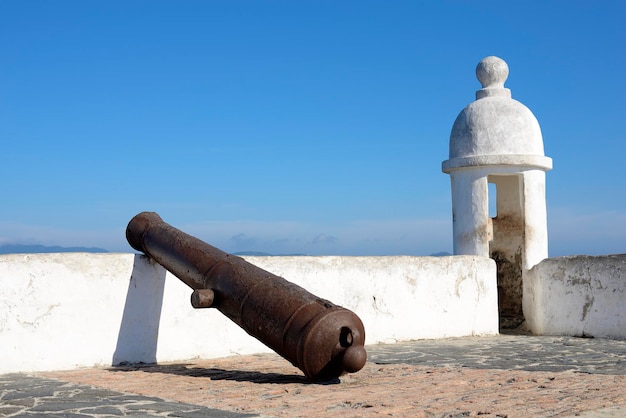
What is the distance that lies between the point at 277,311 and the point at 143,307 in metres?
2.15

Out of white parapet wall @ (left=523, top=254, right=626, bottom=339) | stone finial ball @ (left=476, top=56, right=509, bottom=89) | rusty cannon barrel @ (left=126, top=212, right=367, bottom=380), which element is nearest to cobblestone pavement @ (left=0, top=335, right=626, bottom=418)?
rusty cannon barrel @ (left=126, top=212, right=367, bottom=380)

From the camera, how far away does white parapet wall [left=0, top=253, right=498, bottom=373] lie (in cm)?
674

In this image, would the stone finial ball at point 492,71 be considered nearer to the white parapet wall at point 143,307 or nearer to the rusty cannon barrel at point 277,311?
the white parapet wall at point 143,307

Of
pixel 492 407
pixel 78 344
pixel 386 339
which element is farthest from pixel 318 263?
pixel 492 407

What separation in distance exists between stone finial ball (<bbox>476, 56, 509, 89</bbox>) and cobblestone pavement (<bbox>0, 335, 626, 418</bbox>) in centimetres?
457

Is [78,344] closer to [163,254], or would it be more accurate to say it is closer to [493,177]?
[163,254]

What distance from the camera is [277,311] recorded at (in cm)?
567

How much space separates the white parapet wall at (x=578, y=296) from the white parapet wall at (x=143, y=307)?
4.93 feet

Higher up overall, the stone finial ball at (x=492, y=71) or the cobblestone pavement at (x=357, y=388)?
the stone finial ball at (x=492, y=71)

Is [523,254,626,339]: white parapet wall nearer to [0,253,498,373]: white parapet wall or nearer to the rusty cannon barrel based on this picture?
[0,253,498,373]: white parapet wall

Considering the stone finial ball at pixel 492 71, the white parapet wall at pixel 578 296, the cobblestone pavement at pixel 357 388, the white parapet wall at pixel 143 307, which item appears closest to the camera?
the cobblestone pavement at pixel 357 388

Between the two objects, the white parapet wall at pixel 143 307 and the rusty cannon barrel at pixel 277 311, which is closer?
the rusty cannon barrel at pixel 277 311

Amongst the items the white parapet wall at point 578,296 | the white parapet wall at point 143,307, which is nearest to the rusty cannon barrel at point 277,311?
the white parapet wall at point 143,307

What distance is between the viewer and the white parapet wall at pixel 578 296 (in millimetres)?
9266
